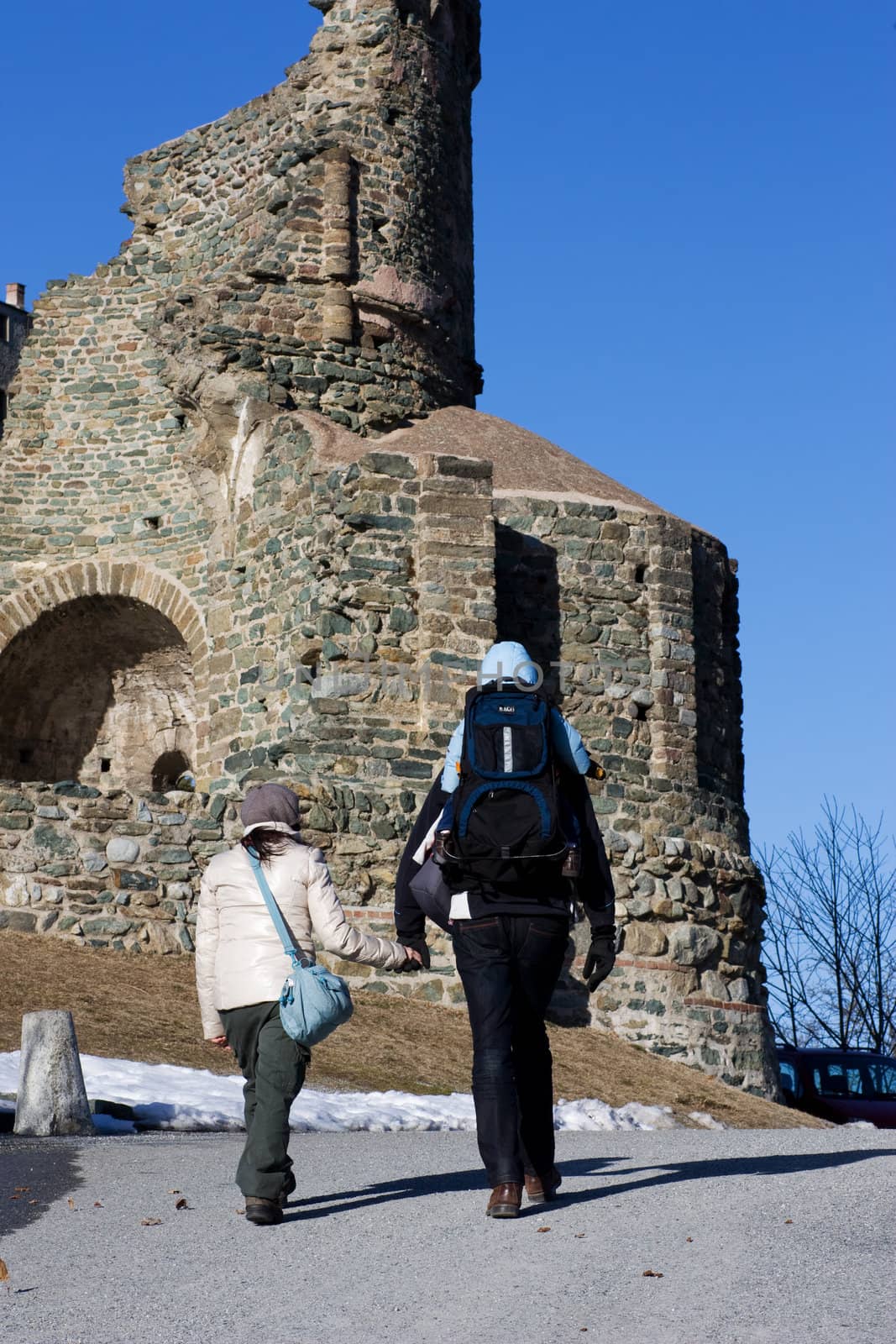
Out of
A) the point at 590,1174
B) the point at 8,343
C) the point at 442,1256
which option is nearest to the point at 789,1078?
the point at 590,1174

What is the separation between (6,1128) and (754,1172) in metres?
3.67

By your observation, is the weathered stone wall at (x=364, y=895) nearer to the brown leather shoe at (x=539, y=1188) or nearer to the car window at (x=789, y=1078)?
the car window at (x=789, y=1078)

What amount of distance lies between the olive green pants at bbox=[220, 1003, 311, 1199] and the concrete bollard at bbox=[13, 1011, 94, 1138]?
264cm

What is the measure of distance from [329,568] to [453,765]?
11518 millimetres

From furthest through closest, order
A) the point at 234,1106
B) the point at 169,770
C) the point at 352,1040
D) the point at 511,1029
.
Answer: the point at 169,770
the point at 352,1040
the point at 234,1106
the point at 511,1029

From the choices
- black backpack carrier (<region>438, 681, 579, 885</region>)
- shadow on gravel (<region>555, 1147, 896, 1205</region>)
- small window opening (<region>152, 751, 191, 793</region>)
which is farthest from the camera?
small window opening (<region>152, 751, 191, 793</region>)

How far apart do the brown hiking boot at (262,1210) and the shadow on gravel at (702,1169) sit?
1.04 meters

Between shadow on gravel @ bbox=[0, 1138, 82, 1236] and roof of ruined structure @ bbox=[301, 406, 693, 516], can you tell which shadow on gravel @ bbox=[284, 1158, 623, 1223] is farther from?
roof of ruined structure @ bbox=[301, 406, 693, 516]

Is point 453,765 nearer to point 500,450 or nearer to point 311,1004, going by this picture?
point 311,1004

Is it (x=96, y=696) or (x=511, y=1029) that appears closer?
(x=511, y=1029)

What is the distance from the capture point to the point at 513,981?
6418 millimetres

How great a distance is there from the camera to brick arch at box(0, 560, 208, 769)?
21188mm

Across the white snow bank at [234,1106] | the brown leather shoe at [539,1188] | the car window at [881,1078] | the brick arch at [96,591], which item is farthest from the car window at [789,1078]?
the brown leather shoe at [539,1188]

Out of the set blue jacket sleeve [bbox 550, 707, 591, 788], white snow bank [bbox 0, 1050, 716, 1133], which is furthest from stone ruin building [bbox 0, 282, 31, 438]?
blue jacket sleeve [bbox 550, 707, 591, 788]
